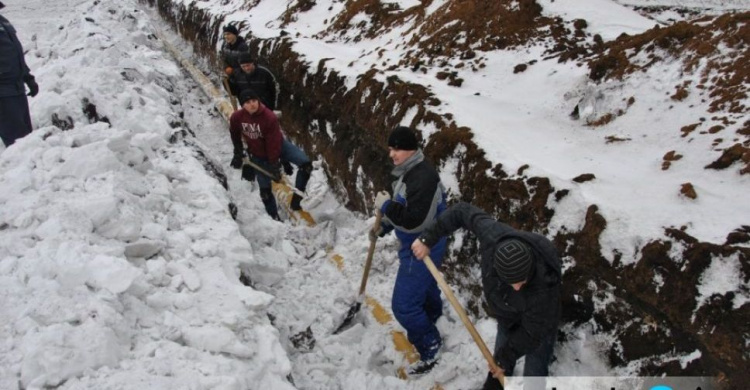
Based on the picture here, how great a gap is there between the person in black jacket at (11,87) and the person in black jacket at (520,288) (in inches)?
247

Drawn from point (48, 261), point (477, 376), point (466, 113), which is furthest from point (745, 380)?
point (48, 261)

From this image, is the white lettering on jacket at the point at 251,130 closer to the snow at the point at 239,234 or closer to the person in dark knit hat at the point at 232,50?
the snow at the point at 239,234

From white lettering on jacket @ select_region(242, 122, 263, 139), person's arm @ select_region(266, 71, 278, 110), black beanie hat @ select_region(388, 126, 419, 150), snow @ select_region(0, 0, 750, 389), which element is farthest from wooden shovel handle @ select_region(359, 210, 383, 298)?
person's arm @ select_region(266, 71, 278, 110)

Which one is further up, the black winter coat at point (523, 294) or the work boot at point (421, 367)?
the black winter coat at point (523, 294)

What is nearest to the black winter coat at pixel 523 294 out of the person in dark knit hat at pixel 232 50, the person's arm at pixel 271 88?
the person's arm at pixel 271 88

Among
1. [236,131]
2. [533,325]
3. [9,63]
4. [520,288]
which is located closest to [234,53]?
[236,131]

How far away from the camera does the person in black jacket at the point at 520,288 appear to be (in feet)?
9.86

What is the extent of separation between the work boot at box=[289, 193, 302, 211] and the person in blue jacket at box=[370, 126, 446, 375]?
120 inches

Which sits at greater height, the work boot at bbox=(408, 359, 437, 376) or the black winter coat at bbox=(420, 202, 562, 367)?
the black winter coat at bbox=(420, 202, 562, 367)

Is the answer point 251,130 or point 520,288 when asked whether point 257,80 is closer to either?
point 251,130

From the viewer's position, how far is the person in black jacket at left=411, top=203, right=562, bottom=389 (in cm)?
301

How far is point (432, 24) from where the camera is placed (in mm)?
9156

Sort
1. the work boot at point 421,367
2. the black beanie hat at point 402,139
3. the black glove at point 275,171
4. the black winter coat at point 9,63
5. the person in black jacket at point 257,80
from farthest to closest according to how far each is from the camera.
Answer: the person in black jacket at point 257,80 < the black glove at point 275,171 < the black winter coat at point 9,63 < the work boot at point 421,367 < the black beanie hat at point 402,139

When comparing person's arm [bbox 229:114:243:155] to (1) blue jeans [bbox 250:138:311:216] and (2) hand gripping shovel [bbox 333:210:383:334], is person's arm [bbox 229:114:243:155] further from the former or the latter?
(2) hand gripping shovel [bbox 333:210:383:334]
